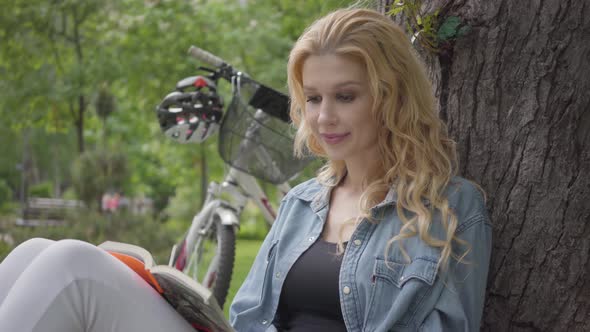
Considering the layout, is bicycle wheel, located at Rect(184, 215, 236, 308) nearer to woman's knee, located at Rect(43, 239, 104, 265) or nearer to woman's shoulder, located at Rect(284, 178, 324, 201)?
woman's shoulder, located at Rect(284, 178, 324, 201)

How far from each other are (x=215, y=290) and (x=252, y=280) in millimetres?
1894

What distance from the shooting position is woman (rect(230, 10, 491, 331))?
2.09m

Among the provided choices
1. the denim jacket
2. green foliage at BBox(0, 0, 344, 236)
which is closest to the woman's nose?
the denim jacket

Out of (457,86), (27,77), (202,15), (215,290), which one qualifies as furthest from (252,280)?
(27,77)

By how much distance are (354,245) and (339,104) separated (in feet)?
1.38

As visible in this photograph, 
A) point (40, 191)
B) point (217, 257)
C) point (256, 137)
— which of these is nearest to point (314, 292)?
point (217, 257)

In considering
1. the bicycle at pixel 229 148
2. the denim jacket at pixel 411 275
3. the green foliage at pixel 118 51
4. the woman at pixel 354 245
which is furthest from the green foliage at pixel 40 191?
the denim jacket at pixel 411 275

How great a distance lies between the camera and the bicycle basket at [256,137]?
451 cm

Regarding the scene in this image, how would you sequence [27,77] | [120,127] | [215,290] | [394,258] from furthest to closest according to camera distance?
[120,127] < [27,77] < [215,290] < [394,258]

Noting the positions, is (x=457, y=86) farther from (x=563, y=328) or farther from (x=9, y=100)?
(x=9, y=100)

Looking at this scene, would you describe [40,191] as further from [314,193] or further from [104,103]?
[314,193]

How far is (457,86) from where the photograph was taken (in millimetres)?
2445

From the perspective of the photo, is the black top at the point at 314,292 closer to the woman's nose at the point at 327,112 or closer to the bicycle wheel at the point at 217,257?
the woman's nose at the point at 327,112

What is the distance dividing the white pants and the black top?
328 mm
